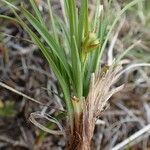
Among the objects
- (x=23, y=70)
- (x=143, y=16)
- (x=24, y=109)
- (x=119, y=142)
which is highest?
(x=143, y=16)

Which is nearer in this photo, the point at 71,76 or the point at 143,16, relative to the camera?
the point at 71,76

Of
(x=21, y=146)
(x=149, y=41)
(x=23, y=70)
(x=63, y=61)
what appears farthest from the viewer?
(x=149, y=41)

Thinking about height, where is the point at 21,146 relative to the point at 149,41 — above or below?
below

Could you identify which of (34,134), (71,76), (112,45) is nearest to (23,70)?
(34,134)

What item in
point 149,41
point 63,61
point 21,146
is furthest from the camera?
point 149,41

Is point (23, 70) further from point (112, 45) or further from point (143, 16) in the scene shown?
point (143, 16)

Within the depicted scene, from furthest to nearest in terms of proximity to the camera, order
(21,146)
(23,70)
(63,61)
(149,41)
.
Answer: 1. (149,41)
2. (23,70)
3. (21,146)
4. (63,61)

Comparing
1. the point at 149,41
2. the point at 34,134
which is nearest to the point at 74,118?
the point at 34,134

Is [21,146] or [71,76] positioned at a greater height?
[71,76]

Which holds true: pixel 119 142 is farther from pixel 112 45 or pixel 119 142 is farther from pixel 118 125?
pixel 112 45
